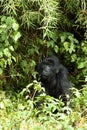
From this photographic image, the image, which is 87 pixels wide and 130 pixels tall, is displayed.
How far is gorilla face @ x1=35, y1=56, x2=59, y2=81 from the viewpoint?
5.52 meters

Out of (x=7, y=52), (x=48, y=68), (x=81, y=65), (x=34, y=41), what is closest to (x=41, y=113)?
(x=48, y=68)

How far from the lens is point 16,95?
6152 millimetres

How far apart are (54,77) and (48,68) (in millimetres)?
207

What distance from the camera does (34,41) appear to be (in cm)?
642

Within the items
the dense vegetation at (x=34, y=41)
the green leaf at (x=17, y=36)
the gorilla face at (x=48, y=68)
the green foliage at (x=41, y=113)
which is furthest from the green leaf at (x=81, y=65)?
the green leaf at (x=17, y=36)

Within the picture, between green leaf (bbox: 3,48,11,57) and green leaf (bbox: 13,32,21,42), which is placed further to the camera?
green leaf (bbox: 3,48,11,57)

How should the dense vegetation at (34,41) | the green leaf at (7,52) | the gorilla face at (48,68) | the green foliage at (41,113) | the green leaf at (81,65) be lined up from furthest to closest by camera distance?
the green leaf at (81,65)
the green leaf at (7,52)
the dense vegetation at (34,41)
the gorilla face at (48,68)
the green foliage at (41,113)

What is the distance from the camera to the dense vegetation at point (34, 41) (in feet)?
18.6

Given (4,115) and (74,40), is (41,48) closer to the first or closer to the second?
(74,40)

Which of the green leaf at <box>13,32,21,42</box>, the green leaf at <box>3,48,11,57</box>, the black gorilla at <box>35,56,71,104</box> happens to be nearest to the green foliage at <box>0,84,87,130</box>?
the black gorilla at <box>35,56,71,104</box>

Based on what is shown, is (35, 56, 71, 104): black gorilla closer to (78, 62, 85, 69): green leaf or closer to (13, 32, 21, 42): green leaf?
(13, 32, 21, 42): green leaf

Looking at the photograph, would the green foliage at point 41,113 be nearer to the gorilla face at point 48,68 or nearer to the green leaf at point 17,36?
the gorilla face at point 48,68

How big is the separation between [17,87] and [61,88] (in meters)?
1.07

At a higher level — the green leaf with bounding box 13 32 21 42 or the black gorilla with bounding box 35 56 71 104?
the green leaf with bounding box 13 32 21 42
